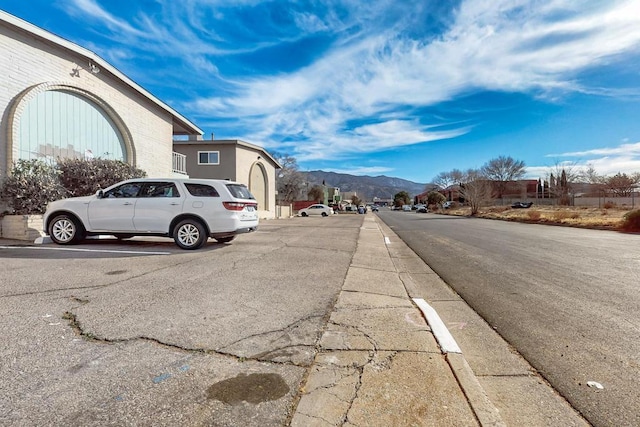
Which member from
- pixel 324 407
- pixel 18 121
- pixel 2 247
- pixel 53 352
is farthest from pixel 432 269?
pixel 18 121

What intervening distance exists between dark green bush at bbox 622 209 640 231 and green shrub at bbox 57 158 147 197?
2448cm

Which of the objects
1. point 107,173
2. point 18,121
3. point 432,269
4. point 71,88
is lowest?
point 432,269

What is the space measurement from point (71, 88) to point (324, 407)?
1464 cm

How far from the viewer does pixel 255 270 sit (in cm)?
645

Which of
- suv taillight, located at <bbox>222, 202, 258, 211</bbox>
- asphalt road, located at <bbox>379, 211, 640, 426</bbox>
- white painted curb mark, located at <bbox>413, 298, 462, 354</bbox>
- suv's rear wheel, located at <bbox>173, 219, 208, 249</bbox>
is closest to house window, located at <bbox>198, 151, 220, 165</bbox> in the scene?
suv's rear wheel, located at <bbox>173, 219, 208, 249</bbox>

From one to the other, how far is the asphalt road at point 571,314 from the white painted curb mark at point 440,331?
0.67 metres

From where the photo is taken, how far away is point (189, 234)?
869 cm

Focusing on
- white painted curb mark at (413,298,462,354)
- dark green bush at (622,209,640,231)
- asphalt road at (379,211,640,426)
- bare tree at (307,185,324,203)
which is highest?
bare tree at (307,185,324,203)

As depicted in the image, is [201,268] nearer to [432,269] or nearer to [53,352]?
[53,352]

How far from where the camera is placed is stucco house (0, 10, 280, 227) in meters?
10.5

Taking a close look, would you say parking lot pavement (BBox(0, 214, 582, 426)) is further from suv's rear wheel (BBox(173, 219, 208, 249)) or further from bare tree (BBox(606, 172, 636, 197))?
bare tree (BBox(606, 172, 636, 197))

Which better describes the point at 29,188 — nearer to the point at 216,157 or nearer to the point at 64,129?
the point at 64,129

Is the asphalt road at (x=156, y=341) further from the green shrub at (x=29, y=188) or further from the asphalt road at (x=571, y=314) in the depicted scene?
the green shrub at (x=29, y=188)

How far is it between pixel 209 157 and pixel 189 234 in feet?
63.0
